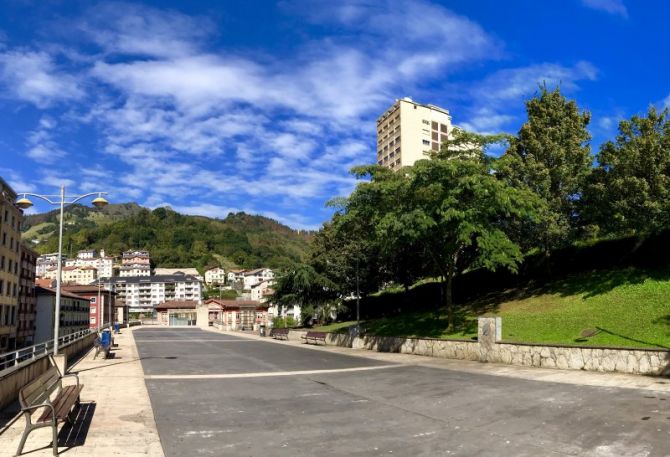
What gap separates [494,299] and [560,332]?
1162 cm

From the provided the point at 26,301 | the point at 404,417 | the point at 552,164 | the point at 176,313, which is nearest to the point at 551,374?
the point at 404,417

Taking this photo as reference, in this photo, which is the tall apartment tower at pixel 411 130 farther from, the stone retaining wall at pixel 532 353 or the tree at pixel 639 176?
the stone retaining wall at pixel 532 353

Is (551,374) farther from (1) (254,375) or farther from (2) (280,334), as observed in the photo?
(2) (280,334)

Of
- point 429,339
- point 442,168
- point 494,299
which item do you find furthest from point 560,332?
point 494,299

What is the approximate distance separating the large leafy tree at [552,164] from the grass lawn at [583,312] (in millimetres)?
3348

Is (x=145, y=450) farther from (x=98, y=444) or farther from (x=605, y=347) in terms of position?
(x=605, y=347)

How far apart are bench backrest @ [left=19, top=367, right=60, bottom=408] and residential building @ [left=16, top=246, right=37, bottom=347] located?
68505 millimetres

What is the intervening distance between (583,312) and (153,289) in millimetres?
184938

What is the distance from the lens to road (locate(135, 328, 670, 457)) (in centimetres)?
784

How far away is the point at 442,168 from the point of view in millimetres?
23453

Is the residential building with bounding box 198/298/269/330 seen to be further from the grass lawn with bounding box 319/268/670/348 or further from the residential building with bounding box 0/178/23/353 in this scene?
the grass lawn with bounding box 319/268/670/348

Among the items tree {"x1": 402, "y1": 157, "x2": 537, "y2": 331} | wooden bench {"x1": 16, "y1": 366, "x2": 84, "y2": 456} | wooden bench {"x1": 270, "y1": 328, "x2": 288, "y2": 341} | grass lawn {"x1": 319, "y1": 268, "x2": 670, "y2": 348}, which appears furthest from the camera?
wooden bench {"x1": 270, "y1": 328, "x2": 288, "y2": 341}

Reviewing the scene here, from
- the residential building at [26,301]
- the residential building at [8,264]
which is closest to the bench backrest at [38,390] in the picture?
the residential building at [8,264]

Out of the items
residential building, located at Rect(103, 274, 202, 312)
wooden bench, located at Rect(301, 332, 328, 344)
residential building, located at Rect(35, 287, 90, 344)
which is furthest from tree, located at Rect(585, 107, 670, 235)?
residential building, located at Rect(103, 274, 202, 312)
